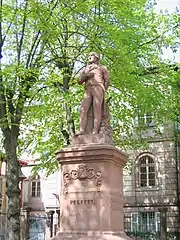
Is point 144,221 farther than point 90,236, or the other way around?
point 144,221

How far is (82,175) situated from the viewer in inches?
342

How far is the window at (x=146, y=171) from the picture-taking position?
1022 inches

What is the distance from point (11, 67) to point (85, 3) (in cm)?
372

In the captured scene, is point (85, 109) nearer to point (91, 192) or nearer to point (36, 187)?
point (91, 192)

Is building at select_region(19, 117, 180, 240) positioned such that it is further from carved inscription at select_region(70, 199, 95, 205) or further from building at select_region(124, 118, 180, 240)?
carved inscription at select_region(70, 199, 95, 205)

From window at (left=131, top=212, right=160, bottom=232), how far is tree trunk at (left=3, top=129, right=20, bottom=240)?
41.0ft

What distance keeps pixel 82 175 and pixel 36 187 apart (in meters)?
24.9

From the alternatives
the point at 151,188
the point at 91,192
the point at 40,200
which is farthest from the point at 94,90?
the point at 40,200

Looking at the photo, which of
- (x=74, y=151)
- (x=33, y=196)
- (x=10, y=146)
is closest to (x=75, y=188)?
(x=74, y=151)

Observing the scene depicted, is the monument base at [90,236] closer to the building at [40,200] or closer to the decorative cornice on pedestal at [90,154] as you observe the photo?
the decorative cornice on pedestal at [90,154]

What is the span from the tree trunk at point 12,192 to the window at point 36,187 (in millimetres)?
18931

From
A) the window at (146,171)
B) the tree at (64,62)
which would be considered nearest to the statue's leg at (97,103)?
the tree at (64,62)

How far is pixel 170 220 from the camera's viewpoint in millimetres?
24188

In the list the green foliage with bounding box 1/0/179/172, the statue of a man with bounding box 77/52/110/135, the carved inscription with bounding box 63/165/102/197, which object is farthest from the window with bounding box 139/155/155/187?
the carved inscription with bounding box 63/165/102/197
